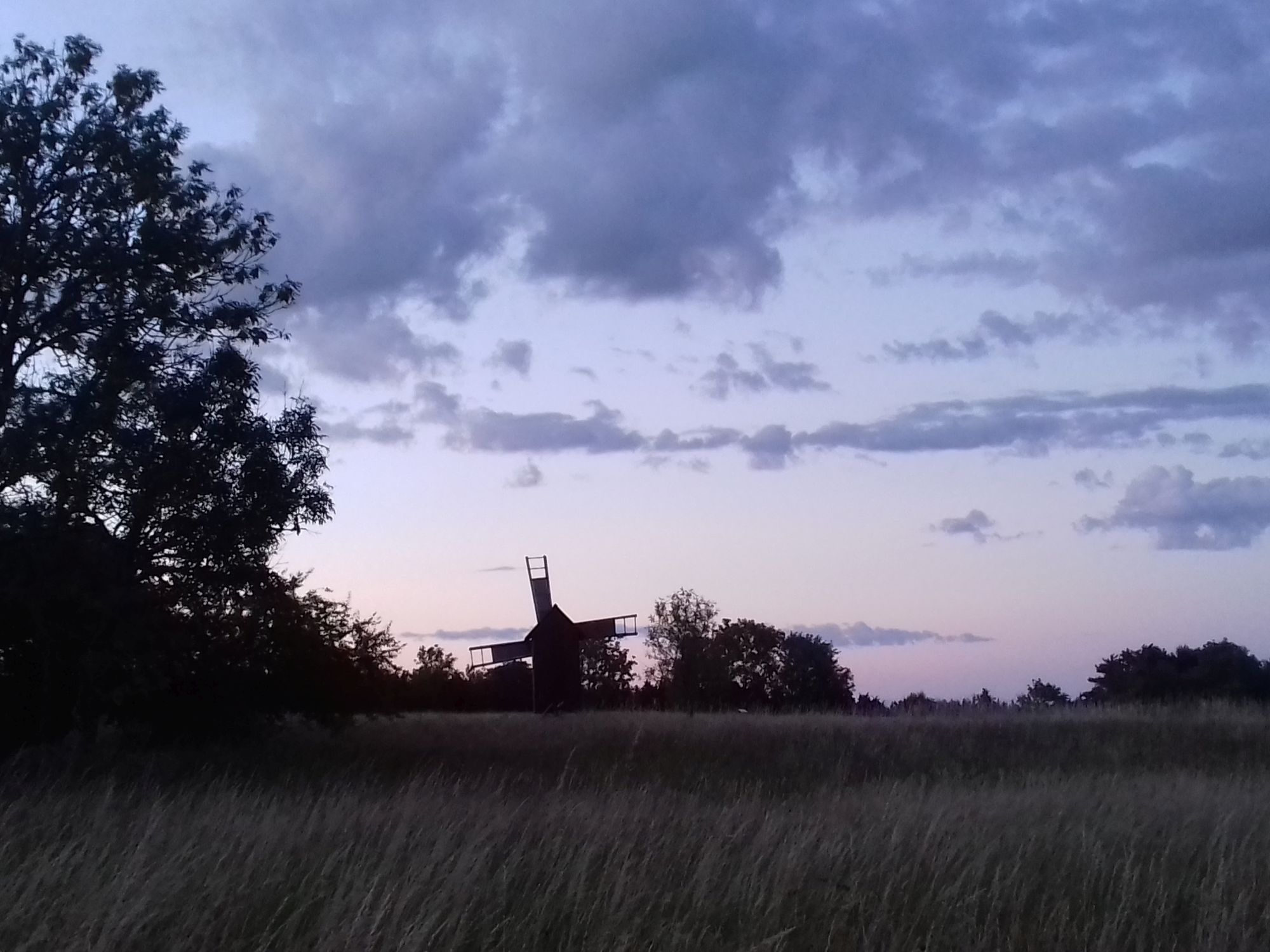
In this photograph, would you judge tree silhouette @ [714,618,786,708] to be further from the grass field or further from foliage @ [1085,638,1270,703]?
the grass field

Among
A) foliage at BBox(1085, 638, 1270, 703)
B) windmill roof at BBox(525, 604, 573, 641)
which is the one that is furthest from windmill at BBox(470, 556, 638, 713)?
foliage at BBox(1085, 638, 1270, 703)

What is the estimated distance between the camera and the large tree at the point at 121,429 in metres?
→ 16.5

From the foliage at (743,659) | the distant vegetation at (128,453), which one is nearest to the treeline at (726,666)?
the foliage at (743,659)

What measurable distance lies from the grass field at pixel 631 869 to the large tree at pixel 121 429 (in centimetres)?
337

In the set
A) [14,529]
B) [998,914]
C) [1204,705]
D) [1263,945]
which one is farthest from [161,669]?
[1204,705]

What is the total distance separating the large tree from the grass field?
3371 millimetres

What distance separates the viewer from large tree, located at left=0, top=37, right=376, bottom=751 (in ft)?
54.1

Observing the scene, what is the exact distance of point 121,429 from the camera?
17.0m

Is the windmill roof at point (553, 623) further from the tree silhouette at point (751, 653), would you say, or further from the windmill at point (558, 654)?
the tree silhouette at point (751, 653)

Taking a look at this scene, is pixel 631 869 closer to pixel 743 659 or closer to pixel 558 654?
pixel 558 654

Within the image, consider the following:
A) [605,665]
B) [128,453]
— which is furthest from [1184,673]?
[128,453]

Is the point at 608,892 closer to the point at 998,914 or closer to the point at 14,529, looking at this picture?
the point at 998,914

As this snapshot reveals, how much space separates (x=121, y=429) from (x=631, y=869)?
1163 centimetres

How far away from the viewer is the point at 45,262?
17.8 m
